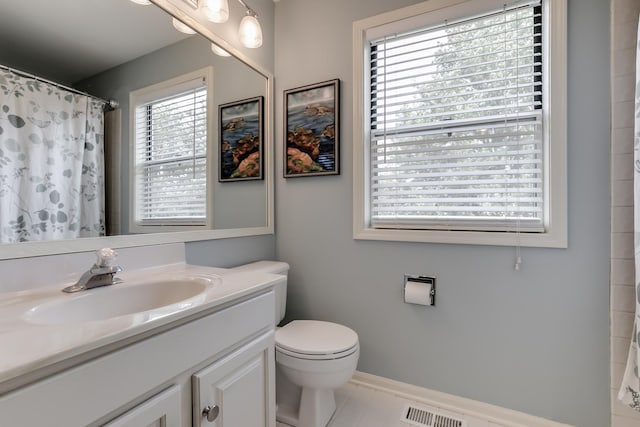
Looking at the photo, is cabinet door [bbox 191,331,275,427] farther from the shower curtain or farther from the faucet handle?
the shower curtain

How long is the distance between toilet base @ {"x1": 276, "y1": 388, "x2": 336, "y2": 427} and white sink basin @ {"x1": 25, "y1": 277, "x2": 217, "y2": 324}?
0.79m

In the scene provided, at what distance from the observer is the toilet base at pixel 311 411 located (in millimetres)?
1367

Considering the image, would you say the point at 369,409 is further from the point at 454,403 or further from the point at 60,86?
the point at 60,86

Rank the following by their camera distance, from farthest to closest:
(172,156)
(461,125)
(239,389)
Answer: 1. (461,125)
2. (172,156)
3. (239,389)

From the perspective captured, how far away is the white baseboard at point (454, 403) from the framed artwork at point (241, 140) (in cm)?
137

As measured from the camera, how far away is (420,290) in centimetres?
151

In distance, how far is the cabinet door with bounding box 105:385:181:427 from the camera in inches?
23.6

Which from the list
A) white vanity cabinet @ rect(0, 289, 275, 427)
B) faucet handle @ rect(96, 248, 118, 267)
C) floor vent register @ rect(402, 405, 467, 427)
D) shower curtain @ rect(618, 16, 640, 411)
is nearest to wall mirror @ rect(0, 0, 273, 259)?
faucet handle @ rect(96, 248, 118, 267)

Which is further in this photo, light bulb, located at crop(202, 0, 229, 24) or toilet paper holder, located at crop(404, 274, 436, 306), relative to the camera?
toilet paper holder, located at crop(404, 274, 436, 306)

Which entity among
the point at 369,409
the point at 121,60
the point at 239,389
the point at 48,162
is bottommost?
the point at 369,409

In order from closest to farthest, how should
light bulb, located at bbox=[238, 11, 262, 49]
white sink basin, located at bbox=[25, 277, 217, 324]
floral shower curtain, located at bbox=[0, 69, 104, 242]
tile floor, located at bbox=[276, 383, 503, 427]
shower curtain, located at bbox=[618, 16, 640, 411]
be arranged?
white sink basin, located at bbox=[25, 277, 217, 324] → floral shower curtain, located at bbox=[0, 69, 104, 242] → shower curtain, located at bbox=[618, 16, 640, 411] → tile floor, located at bbox=[276, 383, 503, 427] → light bulb, located at bbox=[238, 11, 262, 49]

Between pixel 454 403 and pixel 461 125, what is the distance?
142 centimetres

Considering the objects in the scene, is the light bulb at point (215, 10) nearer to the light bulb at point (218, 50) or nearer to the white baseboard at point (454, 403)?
the light bulb at point (218, 50)

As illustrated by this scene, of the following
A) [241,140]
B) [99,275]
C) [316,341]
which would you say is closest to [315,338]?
[316,341]
